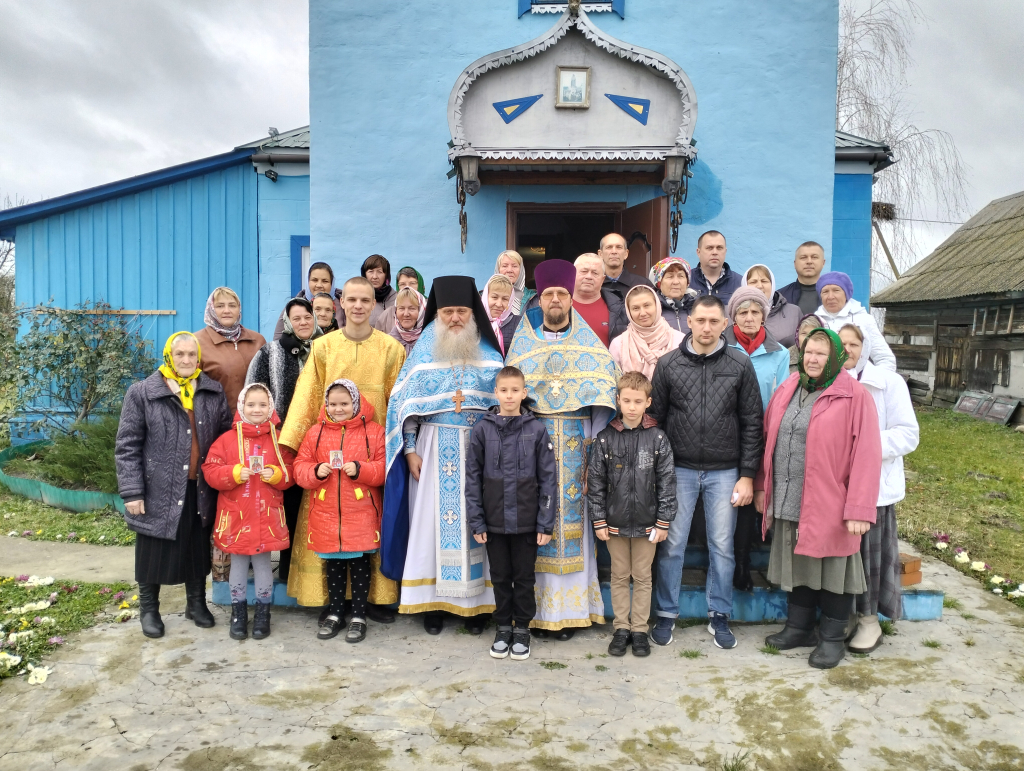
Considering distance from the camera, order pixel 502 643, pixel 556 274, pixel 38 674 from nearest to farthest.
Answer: pixel 38 674
pixel 502 643
pixel 556 274

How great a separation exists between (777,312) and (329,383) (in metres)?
2.93

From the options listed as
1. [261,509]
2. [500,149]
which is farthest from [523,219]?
[261,509]

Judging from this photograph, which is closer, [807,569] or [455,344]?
[807,569]

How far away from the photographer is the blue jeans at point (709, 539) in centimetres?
373

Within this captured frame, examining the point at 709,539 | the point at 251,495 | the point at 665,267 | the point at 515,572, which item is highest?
the point at 665,267

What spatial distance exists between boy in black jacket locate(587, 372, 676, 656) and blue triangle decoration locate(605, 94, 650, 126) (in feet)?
11.5

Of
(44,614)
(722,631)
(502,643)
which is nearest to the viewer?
(502,643)

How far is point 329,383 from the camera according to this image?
4.03 metres

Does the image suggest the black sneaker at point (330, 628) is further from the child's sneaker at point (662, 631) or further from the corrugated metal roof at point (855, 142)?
the corrugated metal roof at point (855, 142)

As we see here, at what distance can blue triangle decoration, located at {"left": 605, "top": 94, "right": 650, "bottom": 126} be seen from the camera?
6164 millimetres

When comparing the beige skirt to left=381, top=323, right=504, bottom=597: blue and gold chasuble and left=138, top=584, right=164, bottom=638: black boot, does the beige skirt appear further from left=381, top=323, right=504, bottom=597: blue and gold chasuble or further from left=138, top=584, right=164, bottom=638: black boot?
left=138, top=584, right=164, bottom=638: black boot

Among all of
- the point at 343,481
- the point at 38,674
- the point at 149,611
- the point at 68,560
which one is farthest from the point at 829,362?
the point at 68,560

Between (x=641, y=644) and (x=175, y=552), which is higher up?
(x=175, y=552)

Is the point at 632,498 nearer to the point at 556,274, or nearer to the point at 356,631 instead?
the point at 556,274
